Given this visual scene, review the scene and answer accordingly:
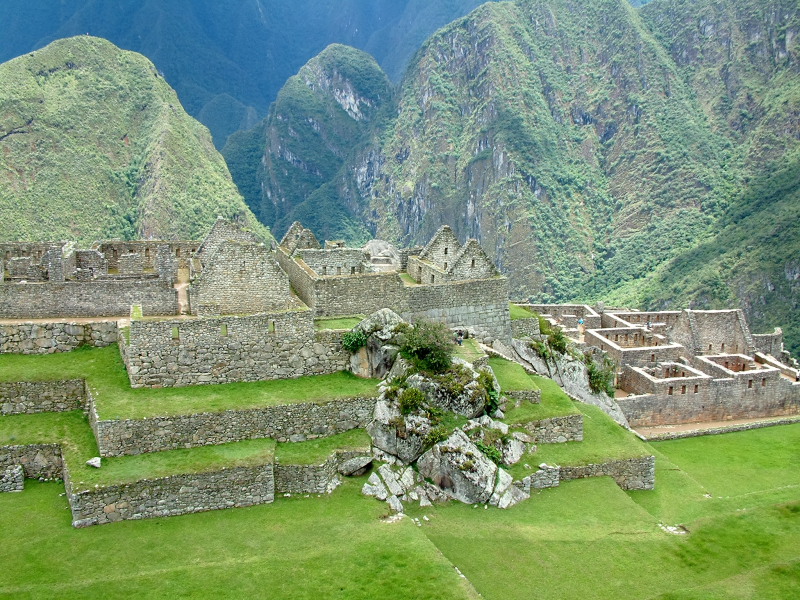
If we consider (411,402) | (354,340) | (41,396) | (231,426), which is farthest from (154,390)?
(411,402)

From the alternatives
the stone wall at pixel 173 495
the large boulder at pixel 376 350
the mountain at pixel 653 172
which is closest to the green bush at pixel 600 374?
the large boulder at pixel 376 350

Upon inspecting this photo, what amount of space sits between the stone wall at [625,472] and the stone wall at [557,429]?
1.17m

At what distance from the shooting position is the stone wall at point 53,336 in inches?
770

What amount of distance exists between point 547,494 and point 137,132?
405ft

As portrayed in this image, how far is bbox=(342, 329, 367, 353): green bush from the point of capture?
64.5 ft

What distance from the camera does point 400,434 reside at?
1797 centimetres

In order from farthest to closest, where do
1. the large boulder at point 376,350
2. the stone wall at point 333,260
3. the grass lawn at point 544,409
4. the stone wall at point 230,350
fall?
the stone wall at point 333,260, the grass lawn at point 544,409, the large boulder at point 376,350, the stone wall at point 230,350

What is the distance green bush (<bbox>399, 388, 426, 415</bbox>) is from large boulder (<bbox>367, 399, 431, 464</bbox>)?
15cm

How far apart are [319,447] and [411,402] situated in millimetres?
2444

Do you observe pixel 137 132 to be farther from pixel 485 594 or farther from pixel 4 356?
pixel 485 594

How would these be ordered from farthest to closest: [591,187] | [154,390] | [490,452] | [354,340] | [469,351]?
[591,187] < [469,351] < [354,340] < [490,452] < [154,390]

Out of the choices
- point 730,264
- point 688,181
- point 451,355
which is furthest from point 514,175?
point 451,355

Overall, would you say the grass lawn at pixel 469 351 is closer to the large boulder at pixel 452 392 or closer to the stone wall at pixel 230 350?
the large boulder at pixel 452 392

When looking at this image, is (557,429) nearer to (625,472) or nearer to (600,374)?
(625,472)
